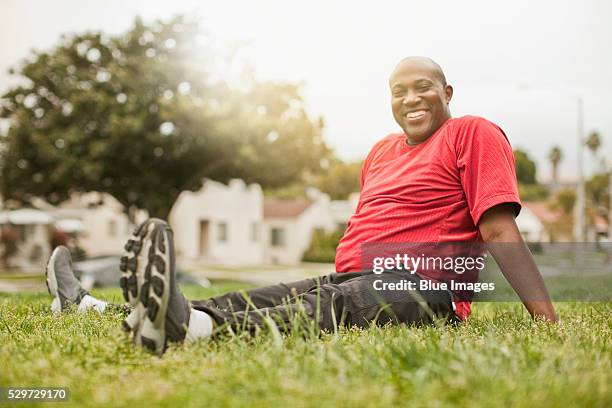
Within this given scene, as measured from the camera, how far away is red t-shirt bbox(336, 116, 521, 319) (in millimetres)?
2873

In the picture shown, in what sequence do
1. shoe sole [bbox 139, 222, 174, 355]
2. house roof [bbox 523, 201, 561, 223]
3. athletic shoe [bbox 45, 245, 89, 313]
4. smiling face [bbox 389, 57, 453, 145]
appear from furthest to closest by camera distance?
house roof [bbox 523, 201, 561, 223] → athletic shoe [bbox 45, 245, 89, 313] → smiling face [bbox 389, 57, 453, 145] → shoe sole [bbox 139, 222, 174, 355]

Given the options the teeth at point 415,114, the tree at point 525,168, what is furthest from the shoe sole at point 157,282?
the tree at point 525,168

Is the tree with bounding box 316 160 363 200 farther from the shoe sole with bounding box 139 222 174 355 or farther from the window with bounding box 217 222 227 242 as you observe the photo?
the shoe sole with bounding box 139 222 174 355

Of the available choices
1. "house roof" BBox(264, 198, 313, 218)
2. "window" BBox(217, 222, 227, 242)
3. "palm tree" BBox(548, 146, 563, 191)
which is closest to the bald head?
"window" BBox(217, 222, 227, 242)

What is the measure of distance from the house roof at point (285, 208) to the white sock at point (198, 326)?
3796 cm

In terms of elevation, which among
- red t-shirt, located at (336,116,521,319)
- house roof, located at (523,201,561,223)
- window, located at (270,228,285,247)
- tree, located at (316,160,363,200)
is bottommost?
window, located at (270,228,285,247)

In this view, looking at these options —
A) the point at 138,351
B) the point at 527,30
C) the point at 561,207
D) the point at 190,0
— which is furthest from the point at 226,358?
the point at 561,207

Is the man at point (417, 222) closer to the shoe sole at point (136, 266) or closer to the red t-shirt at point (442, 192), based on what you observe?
the red t-shirt at point (442, 192)

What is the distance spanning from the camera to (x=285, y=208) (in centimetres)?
4147

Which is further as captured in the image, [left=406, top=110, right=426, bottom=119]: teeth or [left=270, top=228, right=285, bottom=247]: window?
[left=270, top=228, right=285, bottom=247]: window

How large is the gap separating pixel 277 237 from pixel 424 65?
123 feet

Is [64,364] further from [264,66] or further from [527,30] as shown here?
[264,66]

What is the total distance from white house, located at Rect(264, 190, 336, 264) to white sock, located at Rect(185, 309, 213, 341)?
37132 millimetres

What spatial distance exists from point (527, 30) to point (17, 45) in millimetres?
14911
